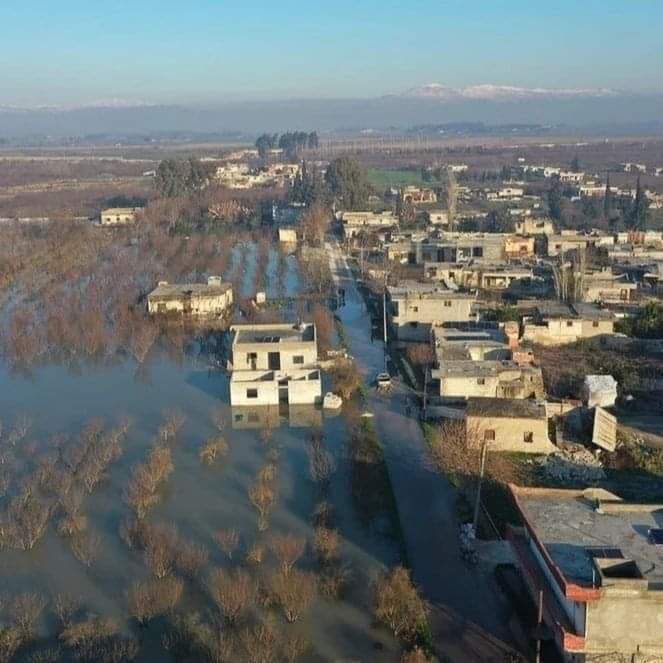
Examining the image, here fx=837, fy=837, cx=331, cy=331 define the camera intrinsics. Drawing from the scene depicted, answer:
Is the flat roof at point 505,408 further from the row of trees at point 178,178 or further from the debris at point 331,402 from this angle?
the row of trees at point 178,178

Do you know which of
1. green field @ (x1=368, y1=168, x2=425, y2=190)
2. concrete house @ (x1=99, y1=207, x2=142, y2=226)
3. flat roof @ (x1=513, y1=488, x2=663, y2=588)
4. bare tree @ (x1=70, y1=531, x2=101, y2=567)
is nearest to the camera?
flat roof @ (x1=513, y1=488, x2=663, y2=588)

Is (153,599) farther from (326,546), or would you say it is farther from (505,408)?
(505,408)

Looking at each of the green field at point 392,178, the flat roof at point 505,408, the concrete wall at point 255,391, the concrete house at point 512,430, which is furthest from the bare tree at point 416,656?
the green field at point 392,178

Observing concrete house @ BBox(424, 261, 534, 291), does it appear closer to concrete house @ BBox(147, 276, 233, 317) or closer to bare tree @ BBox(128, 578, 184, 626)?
concrete house @ BBox(147, 276, 233, 317)

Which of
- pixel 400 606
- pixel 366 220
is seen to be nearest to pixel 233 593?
pixel 400 606

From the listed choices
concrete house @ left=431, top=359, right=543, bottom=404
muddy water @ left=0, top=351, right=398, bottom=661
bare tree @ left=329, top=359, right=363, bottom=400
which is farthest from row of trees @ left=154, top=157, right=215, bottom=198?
concrete house @ left=431, top=359, right=543, bottom=404
